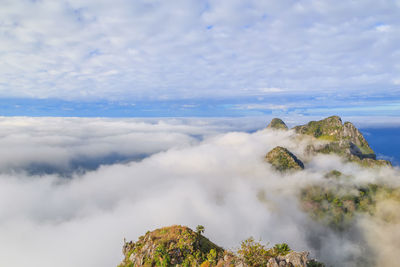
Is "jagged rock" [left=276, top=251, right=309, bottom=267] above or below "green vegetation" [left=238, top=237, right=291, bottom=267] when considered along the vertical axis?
above

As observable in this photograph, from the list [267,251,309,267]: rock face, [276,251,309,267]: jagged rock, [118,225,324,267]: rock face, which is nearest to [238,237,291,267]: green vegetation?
[118,225,324,267]: rock face

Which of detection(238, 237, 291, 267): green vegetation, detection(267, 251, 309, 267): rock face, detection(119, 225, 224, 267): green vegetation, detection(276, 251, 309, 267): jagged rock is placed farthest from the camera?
detection(119, 225, 224, 267): green vegetation

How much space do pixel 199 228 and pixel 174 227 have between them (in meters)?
9.63

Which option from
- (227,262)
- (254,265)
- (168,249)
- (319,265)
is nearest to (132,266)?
(168,249)

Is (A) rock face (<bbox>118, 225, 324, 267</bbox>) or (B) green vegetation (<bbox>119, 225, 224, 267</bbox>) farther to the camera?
(B) green vegetation (<bbox>119, 225, 224, 267</bbox>)

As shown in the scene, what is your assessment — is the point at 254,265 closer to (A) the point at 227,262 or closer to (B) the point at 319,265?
(A) the point at 227,262

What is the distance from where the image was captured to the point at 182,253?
73.4 meters

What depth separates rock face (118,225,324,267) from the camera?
5783cm

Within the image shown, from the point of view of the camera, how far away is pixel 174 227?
8625 cm

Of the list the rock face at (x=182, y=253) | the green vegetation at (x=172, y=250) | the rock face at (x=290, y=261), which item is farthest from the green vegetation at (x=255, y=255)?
the green vegetation at (x=172, y=250)

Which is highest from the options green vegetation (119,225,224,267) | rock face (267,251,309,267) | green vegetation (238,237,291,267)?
rock face (267,251,309,267)

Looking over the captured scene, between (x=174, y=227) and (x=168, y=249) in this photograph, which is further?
(x=174, y=227)

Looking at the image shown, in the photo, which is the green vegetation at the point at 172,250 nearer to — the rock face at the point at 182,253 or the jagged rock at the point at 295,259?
the rock face at the point at 182,253

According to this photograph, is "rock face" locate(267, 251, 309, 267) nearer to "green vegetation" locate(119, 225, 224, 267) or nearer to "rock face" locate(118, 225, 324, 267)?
"rock face" locate(118, 225, 324, 267)
